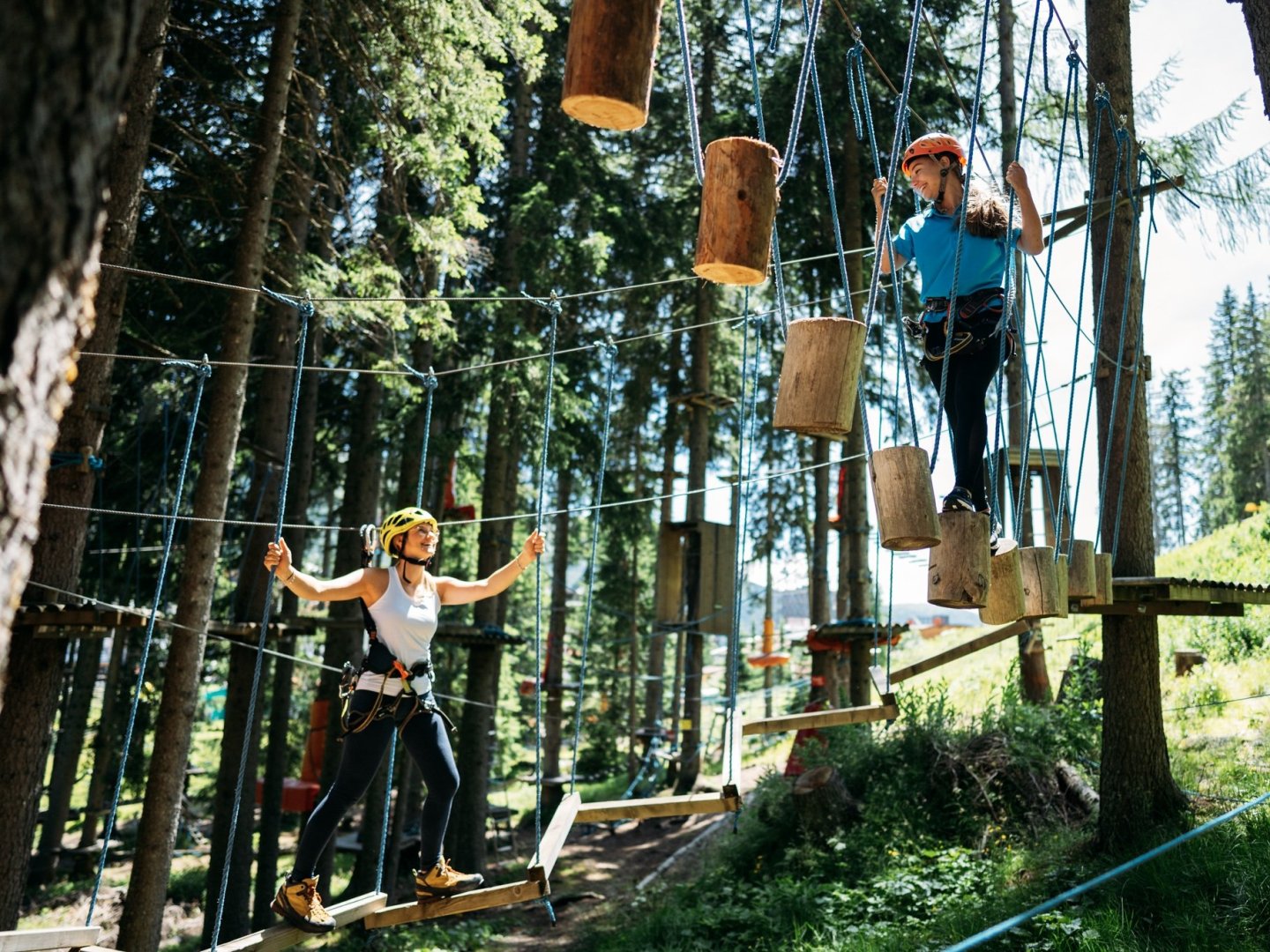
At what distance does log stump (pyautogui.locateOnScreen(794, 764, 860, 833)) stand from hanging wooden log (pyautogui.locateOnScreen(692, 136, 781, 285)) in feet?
22.0

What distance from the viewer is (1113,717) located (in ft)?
19.6

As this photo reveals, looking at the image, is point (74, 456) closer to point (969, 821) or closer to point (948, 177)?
point (948, 177)

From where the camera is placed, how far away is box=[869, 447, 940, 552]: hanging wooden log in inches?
119

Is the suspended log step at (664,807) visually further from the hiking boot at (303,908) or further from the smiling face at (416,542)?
the smiling face at (416,542)

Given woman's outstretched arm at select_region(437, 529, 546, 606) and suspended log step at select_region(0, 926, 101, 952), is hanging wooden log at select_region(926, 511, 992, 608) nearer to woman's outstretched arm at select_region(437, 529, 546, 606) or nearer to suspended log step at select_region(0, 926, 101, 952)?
woman's outstretched arm at select_region(437, 529, 546, 606)

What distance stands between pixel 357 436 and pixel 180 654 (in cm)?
581

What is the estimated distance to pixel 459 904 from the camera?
138 inches

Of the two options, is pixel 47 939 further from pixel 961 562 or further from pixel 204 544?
pixel 204 544

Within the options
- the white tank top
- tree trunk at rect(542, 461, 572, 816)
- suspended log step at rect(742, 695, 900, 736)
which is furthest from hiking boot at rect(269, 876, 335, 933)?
tree trunk at rect(542, 461, 572, 816)

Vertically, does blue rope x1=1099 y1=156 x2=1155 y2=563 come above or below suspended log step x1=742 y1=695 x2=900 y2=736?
above

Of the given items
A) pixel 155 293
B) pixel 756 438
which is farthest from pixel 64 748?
pixel 756 438

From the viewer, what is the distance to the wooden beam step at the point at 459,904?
344 cm

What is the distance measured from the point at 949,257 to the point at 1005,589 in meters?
1.10

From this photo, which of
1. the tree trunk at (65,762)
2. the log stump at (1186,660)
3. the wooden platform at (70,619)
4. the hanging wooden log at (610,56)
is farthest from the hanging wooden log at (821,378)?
the tree trunk at (65,762)
